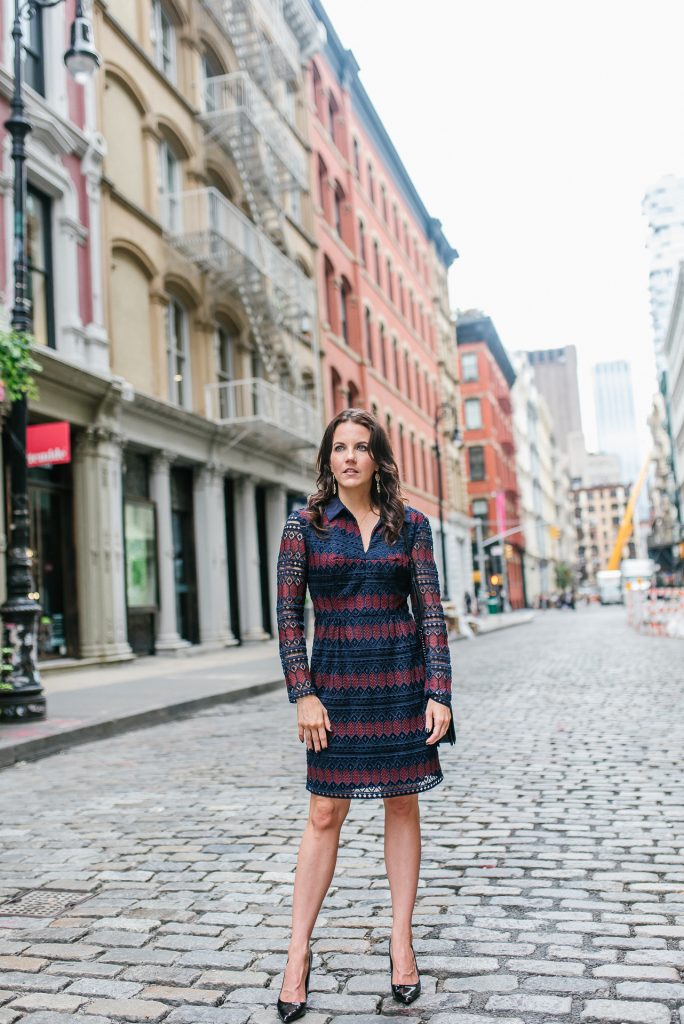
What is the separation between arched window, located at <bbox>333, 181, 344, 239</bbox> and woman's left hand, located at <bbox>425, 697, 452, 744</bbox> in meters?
33.6

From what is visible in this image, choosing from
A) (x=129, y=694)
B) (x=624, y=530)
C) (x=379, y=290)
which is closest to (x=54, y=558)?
(x=129, y=694)

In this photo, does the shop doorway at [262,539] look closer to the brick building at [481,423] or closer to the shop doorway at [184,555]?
the shop doorway at [184,555]

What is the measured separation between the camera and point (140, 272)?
19.8 meters

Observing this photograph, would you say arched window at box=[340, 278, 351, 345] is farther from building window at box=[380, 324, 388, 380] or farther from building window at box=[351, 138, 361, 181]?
building window at box=[351, 138, 361, 181]

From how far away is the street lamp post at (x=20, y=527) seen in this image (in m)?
9.57

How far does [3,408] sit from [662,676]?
10.3 metres

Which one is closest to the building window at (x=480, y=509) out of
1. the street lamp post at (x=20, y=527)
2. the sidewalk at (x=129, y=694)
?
the sidewalk at (x=129, y=694)

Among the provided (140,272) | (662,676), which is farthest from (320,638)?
(140,272)

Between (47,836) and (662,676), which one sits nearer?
(47,836)

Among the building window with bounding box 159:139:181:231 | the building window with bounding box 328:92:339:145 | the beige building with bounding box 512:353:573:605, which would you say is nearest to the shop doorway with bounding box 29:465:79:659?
the building window with bounding box 159:139:181:231

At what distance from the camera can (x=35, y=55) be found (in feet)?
55.6

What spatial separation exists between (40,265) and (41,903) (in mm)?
14488

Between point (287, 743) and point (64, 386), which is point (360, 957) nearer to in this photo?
point (287, 743)

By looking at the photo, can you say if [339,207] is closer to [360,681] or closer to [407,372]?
[407,372]
